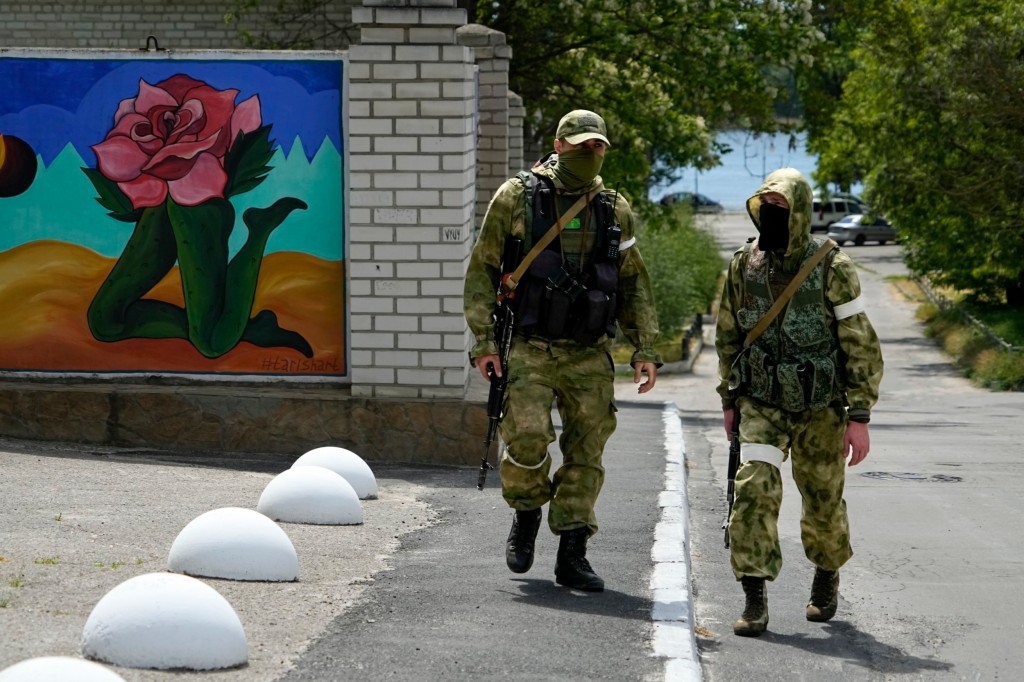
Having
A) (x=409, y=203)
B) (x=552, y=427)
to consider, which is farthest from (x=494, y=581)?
(x=409, y=203)

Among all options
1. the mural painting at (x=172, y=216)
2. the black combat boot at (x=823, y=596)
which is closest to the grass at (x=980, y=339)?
the mural painting at (x=172, y=216)

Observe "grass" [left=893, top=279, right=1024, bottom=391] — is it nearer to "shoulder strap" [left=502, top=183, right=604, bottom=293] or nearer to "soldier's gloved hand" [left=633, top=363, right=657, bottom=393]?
"soldier's gloved hand" [left=633, top=363, right=657, bottom=393]

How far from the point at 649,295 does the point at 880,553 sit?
8.29ft

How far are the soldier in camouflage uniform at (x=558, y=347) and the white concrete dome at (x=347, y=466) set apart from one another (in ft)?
6.67

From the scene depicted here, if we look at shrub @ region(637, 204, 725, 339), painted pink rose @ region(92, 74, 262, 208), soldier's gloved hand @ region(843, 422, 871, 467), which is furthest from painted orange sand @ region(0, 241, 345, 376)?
shrub @ region(637, 204, 725, 339)

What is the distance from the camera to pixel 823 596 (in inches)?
239

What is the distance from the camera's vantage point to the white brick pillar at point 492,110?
12.7 meters

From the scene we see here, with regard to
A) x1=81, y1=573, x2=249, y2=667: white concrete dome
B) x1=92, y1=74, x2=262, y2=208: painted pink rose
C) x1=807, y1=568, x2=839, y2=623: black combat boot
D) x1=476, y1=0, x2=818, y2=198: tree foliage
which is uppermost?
Result: x1=476, y1=0, x2=818, y2=198: tree foliage

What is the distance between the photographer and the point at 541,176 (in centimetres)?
603

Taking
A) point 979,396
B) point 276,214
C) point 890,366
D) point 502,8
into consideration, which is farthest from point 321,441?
point 890,366

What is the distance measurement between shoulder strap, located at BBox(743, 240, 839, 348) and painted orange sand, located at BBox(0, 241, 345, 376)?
4373 mm

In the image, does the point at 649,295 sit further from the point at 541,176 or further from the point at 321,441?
the point at 321,441

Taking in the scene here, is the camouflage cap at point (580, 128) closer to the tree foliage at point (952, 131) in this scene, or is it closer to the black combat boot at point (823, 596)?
the black combat boot at point (823, 596)

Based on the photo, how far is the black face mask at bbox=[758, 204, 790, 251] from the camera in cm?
563
